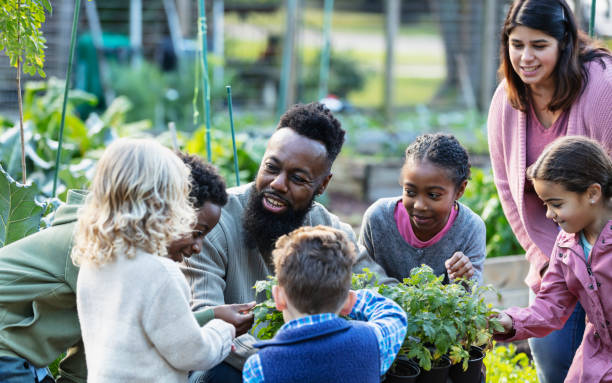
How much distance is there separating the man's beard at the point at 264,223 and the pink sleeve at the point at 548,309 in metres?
0.97

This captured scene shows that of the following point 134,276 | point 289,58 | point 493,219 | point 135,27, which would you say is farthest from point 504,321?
point 135,27

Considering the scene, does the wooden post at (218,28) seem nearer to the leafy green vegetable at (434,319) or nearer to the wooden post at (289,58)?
the wooden post at (289,58)

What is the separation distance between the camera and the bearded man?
3236 millimetres

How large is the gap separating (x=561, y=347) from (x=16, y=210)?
2.51 m

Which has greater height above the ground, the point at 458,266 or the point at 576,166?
the point at 576,166

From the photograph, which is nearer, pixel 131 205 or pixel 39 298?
pixel 131 205

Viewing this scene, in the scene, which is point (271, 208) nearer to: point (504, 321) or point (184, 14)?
point (504, 321)

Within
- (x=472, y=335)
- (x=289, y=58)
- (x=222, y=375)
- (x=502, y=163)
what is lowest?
(x=222, y=375)

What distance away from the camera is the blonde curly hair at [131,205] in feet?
7.91

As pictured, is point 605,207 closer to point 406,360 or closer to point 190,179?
point 406,360

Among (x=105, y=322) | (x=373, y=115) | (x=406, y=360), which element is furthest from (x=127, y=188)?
(x=373, y=115)

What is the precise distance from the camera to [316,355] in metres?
2.33

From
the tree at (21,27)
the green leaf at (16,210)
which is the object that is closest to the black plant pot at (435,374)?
the green leaf at (16,210)

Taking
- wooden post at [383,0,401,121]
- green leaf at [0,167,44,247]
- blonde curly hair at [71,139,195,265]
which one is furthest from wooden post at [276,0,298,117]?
blonde curly hair at [71,139,195,265]
